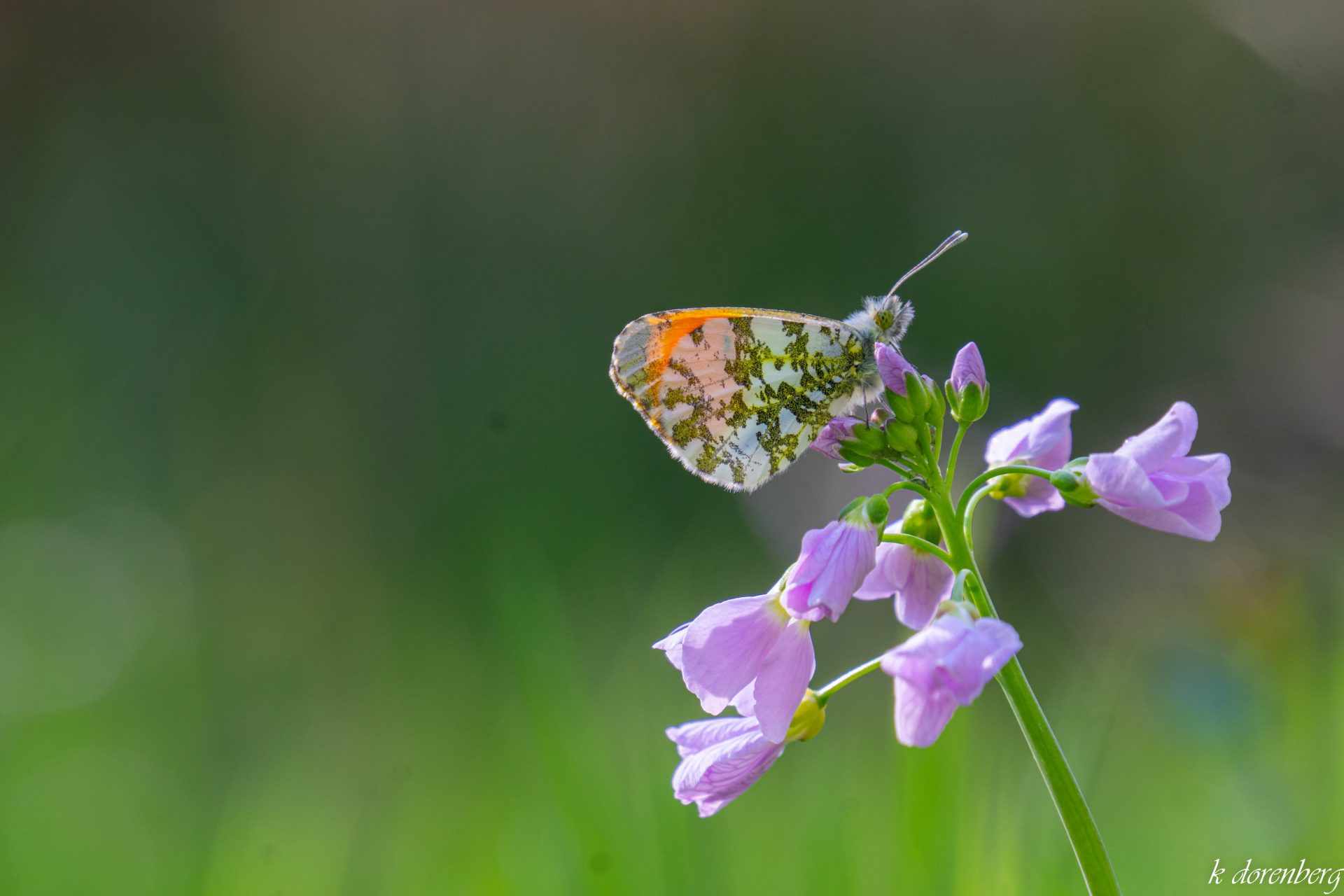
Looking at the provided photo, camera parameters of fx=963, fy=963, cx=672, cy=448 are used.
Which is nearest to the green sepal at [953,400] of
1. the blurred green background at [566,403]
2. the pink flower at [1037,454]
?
the pink flower at [1037,454]

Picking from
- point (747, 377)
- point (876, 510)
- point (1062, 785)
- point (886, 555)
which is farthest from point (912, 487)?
point (747, 377)

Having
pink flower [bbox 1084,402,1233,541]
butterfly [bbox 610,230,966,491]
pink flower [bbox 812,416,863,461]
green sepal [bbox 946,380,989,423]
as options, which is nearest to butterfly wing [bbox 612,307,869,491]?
butterfly [bbox 610,230,966,491]

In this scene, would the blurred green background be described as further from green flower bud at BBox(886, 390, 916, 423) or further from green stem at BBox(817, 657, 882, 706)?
green flower bud at BBox(886, 390, 916, 423)

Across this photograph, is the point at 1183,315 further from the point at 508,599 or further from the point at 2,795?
the point at 2,795

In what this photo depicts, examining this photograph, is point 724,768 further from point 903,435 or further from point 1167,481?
point 1167,481

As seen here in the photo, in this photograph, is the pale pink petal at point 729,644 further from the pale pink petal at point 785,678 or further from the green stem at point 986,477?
the green stem at point 986,477
